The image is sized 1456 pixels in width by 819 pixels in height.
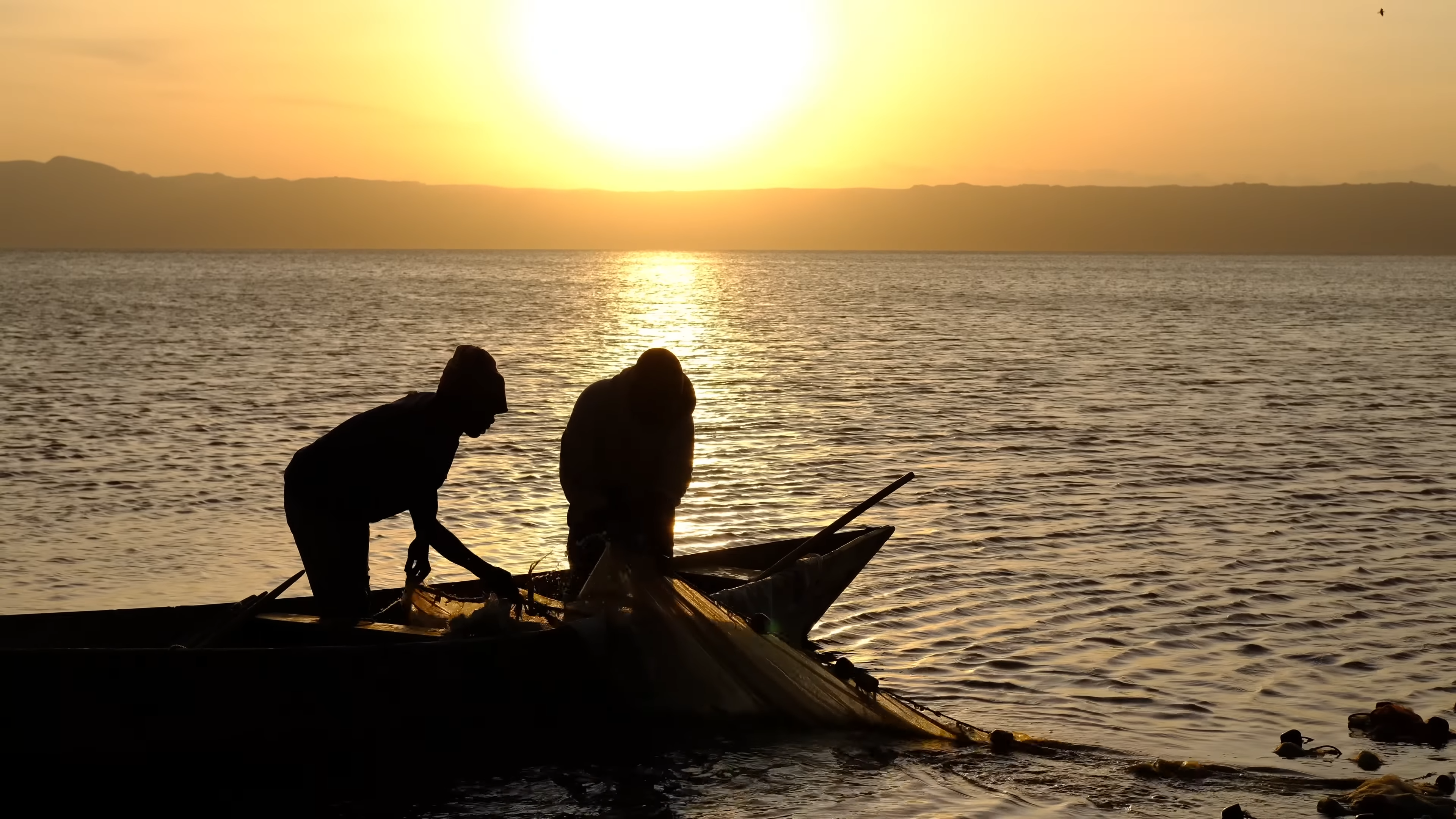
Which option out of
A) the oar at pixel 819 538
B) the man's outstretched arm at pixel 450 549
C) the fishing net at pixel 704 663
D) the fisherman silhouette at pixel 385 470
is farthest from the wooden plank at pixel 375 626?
the oar at pixel 819 538

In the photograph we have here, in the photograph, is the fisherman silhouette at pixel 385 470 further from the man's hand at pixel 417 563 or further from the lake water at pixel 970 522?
the lake water at pixel 970 522

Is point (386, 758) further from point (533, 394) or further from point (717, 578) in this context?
A: point (533, 394)

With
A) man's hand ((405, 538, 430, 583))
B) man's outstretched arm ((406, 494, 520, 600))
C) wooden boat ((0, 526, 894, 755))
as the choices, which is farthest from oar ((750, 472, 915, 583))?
man's hand ((405, 538, 430, 583))

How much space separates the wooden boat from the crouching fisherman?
0.70 m

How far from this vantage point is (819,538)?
11734 millimetres

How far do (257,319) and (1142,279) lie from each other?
373 feet

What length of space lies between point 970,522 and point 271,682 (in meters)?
10.1

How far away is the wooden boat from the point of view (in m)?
7.88

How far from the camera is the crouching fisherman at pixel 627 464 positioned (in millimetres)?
9633

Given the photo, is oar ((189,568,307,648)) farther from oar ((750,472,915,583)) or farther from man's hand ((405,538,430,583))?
oar ((750,472,915,583))

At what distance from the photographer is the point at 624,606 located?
366 inches

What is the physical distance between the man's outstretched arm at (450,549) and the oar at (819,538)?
2498 millimetres

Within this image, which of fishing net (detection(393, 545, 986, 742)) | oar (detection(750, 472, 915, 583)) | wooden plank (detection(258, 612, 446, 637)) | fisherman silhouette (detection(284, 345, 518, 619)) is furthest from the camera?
oar (detection(750, 472, 915, 583))

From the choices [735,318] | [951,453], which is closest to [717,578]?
[951,453]
